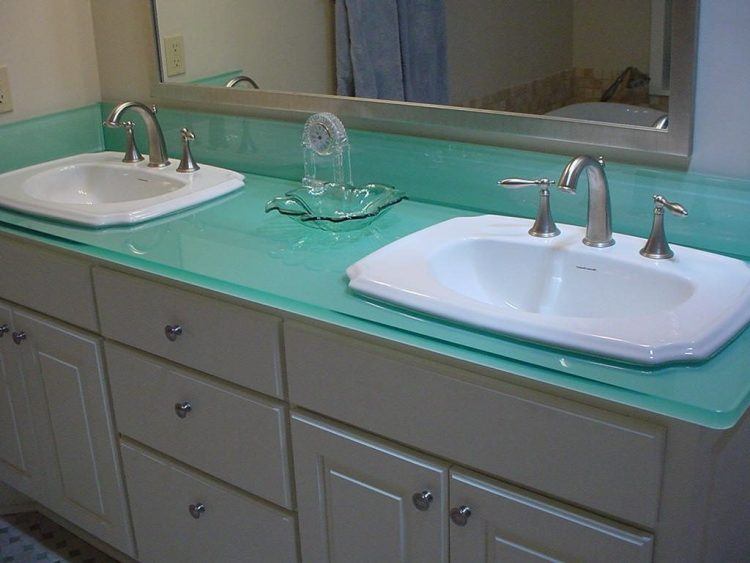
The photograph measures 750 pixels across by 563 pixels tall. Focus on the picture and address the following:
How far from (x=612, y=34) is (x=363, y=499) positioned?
2.69 ft

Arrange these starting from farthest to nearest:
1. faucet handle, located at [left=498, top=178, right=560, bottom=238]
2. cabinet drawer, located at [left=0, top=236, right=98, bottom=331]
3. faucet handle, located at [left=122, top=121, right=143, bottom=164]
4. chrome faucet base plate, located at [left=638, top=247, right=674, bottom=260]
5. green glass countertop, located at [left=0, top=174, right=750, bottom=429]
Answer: faucet handle, located at [left=122, top=121, right=143, bottom=164] < cabinet drawer, located at [left=0, top=236, right=98, bottom=331] < faucet handle, located at [left=498, top=178, right=560, bottom=238] < chrome faucet base plate, located at [left=638, top=247, right=674, bottom=260] < green glass countertop, located at [left=0, top=174, right=750, bottom=429]

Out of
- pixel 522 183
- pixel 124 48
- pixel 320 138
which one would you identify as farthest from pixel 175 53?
pixel 522 183

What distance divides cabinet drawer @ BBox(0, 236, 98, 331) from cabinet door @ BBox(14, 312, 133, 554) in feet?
0.12

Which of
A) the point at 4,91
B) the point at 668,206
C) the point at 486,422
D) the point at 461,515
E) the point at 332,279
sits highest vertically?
the point at 4,91

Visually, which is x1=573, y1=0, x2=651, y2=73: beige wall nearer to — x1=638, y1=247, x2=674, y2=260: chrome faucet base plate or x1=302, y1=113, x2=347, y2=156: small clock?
x1=638, y1=247, x2=674, y2=260: chrome faucet base plate

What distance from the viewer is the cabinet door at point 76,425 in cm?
192

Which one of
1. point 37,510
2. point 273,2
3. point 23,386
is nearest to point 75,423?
point 23,386

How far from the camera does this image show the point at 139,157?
223cm

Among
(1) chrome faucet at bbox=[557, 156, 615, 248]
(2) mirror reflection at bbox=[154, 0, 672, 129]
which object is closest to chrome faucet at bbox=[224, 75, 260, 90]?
(2) mirror reflection at bbox=[154, 0, 672, 129]

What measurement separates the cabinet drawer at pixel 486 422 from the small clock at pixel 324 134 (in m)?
0.50

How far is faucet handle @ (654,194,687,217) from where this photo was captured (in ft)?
4.74

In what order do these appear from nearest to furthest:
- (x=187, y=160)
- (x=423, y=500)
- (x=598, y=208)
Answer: (x=423, y=500), (x=598, y=208), (x=187, y=160)

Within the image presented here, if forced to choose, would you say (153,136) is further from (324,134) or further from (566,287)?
(566,287)

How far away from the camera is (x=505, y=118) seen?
1.74 m
